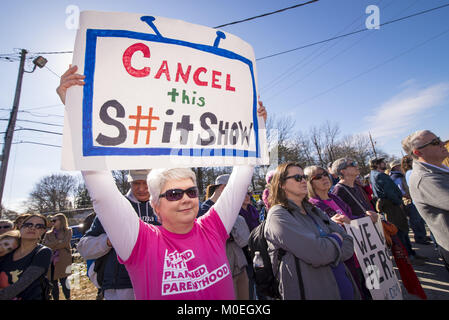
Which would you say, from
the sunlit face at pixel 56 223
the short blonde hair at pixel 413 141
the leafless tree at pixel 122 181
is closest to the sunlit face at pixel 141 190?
the short blonde hair at pixel 413 141

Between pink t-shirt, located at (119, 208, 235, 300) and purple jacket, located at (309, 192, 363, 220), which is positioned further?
purple jacket, located at (309, 192, 363, 220)

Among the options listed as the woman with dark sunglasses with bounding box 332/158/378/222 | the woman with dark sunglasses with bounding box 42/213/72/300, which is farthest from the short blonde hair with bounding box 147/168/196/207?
the woman with dark sunglasses with bounding box 42/213/72/300

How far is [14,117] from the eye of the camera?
9.09 m

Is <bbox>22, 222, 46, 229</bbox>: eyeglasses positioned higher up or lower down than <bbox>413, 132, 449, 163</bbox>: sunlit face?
lower down

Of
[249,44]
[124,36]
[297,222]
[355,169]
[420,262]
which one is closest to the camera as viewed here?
[124,36]

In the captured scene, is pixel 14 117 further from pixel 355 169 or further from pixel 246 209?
pixel 355 169


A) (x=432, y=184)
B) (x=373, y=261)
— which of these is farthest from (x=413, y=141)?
(x=373, y=261)

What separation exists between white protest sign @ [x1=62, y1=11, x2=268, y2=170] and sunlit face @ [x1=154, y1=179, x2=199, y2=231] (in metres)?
0.14

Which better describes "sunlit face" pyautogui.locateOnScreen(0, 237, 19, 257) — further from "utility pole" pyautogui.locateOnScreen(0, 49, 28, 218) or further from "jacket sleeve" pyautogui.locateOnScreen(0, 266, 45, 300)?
"utility pole" pyautogui.locateOnScreen(0, 49, 28, 218)

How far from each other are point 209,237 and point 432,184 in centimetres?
225

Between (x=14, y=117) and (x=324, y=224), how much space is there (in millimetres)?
12078

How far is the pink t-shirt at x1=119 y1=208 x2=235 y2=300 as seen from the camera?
1.20m

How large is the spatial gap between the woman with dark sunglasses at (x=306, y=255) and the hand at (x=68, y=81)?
1.66 metres
